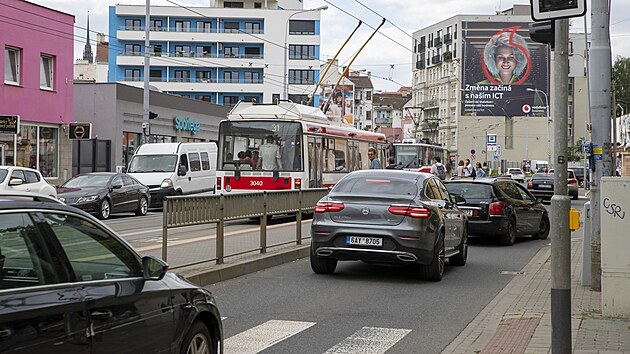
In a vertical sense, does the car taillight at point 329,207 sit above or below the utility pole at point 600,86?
below

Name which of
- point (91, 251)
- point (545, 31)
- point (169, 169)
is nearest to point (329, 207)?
point (545, 31)

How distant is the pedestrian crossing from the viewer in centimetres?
789

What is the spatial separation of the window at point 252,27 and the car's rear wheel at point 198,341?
3148 inches

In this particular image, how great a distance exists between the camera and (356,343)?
823cm

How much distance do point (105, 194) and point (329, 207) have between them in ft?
48.6

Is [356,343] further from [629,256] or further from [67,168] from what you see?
[67,168]

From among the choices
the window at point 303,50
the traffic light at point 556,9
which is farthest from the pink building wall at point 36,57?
the window at point 303,50

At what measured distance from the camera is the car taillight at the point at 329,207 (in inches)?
493

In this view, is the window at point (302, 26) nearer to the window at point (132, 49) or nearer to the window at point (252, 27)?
the window at point (252, 27)

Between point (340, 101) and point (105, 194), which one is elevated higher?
point (340, 101)

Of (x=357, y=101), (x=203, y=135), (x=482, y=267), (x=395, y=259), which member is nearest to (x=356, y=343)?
(x=395, y=259)

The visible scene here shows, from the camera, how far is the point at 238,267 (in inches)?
503

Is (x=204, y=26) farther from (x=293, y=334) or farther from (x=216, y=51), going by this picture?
(x=293, y=334)

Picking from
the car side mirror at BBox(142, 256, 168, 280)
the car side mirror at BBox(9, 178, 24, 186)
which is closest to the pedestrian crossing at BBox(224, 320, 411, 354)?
the car side mirror at BBox(142, 256, 168, 280)
